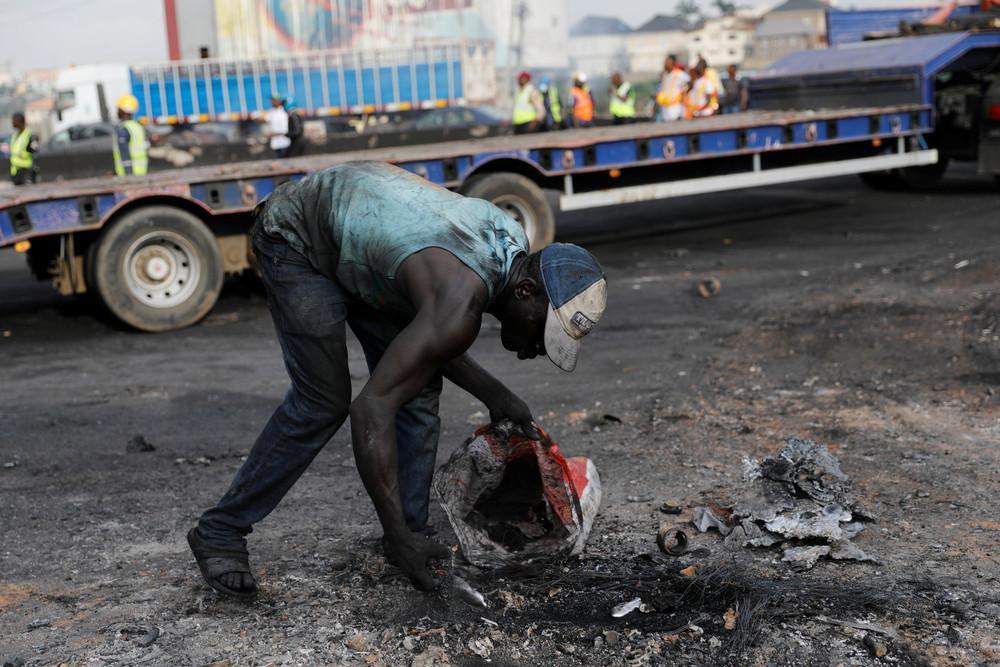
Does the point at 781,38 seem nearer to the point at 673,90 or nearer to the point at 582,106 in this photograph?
the point at 582,106

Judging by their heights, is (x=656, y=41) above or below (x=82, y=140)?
above

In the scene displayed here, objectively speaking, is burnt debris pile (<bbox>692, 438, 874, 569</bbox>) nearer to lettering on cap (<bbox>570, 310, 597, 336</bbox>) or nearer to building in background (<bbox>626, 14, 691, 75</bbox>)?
lettering on cap (<bbox>570, 310, 597, 336</bbox>)

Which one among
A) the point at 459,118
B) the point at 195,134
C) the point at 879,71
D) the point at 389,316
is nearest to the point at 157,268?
the point at 389,316

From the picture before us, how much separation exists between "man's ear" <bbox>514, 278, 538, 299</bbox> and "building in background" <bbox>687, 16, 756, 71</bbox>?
65.8m

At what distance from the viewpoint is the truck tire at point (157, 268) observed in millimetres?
8438

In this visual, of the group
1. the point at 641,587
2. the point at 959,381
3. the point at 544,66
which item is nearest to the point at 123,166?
the point at 959,381

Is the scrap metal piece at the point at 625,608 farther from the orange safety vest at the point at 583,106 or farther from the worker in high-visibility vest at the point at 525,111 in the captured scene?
the orange safety vest at the point at 583,106

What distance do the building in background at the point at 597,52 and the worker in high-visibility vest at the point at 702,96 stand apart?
3200cm

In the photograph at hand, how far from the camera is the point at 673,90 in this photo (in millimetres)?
16047

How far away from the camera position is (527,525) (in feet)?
13.8

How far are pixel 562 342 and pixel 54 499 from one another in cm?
279

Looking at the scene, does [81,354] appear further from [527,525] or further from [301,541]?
[527,525]

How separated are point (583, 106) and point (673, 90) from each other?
2.84 meters

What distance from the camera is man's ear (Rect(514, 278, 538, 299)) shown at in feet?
10.9
